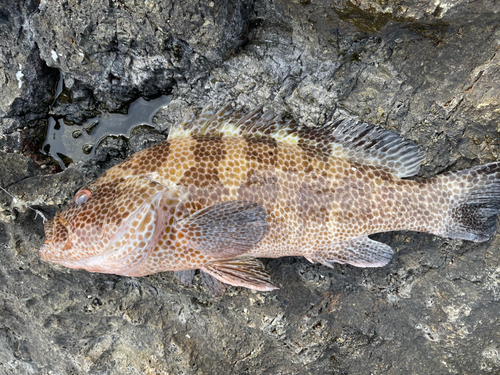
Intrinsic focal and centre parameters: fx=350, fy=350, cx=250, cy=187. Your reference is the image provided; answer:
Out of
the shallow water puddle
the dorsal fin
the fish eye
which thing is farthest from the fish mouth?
the dorsal fin

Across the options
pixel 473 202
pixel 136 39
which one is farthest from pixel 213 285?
pixel 473 202

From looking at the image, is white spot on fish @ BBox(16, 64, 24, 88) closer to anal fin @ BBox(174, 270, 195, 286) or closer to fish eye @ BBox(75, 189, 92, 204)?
fish eye @ BBox(75, 189, 92, 204)

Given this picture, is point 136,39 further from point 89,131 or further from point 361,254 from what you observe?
point 361,254

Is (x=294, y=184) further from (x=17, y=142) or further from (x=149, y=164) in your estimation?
(x=17, y=142)

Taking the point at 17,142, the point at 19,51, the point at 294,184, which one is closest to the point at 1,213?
the point at 17,142

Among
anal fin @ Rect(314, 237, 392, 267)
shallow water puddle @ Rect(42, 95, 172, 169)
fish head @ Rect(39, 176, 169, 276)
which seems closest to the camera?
fish head @ Rect(39, 176, 169, 276)

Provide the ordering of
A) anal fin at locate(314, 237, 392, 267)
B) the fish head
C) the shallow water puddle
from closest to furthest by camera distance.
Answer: the fish head, anal fin at locate(314, 237, 392, 267), the shallow water puddle

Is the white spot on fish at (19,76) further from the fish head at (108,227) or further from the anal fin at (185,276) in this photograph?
the anal fin at (185,276)
